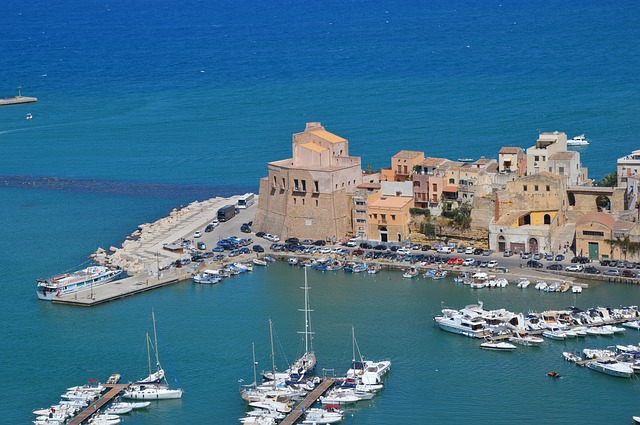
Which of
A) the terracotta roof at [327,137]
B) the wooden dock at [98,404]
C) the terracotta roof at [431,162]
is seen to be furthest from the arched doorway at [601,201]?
the wooden dock at [98,404]

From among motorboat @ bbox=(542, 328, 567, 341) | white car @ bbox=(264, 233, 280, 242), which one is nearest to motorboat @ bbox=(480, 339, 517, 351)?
motorboat @ bbox=(542, 328, 567, 341)

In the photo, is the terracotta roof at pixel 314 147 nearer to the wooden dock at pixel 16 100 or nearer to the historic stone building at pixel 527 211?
the historic stone building at pixel 527 211

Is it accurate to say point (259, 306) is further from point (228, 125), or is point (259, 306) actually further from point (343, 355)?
point (228, 125)

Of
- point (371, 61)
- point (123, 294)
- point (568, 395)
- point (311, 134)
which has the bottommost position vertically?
point (568, 395)

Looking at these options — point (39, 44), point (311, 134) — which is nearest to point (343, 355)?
point (311, 134)

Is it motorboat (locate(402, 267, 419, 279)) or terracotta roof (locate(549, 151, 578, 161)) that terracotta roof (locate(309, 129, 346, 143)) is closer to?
motorboat (locate(402, 267, 419, 279))
